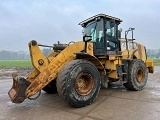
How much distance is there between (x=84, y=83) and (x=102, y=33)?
2.09m

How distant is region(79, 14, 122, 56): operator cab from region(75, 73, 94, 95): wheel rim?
52.5 inches

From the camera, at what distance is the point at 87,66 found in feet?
18.1

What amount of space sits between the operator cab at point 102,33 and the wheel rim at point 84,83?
1.33 metres

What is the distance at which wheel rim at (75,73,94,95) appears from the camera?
5.34 metres

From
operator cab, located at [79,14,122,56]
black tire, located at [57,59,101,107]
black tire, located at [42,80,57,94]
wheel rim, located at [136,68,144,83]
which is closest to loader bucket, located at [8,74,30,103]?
black tire, located at [57,59,101,107]

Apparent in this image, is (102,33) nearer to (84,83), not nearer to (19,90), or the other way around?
(84,83)

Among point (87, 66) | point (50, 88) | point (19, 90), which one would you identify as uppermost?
point (87, 66)

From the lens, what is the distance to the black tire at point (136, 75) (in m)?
7.40

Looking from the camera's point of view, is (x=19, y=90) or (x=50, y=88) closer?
(x=19, y=90)

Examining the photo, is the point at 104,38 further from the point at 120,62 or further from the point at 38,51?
the point at 38,51

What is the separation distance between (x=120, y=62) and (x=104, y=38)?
44.1 inches

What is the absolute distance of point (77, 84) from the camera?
206 inches

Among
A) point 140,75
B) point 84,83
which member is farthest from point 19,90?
point 140,75

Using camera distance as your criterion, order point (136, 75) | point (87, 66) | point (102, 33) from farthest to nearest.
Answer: point (136, 75) → point (102, 33) → point (87, 66)
